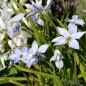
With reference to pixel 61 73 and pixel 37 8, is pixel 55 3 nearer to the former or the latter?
pixel 61 73

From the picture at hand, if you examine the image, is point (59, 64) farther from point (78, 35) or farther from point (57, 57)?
point (78, 35)

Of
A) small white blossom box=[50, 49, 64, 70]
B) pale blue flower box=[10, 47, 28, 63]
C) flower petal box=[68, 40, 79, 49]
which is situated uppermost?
flower petal box=[68, 40, 79, 49]

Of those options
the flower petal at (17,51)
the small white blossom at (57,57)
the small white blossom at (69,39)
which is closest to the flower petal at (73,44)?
the small white blossom at (69,39)

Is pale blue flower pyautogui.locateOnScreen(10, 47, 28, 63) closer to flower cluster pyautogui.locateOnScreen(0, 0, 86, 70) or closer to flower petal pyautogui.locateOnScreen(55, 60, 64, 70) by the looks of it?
flower cluster pyautogui.locateOnScreen(0, 0, 86, 70)

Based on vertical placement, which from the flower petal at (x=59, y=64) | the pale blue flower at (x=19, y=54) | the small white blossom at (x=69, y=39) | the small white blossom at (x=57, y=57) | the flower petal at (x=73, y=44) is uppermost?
the small white blossom at (x=69, y=39)

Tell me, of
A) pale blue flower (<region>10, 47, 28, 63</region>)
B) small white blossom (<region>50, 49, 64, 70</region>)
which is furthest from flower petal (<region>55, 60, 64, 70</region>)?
pale blue flower (<region>10, 47, 28, 63</region>)

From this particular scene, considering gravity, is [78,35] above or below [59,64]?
above

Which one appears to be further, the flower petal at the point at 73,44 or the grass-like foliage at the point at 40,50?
the grass-like foliage at the point at 40,50

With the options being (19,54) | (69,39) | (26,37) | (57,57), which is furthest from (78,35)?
(26,37)

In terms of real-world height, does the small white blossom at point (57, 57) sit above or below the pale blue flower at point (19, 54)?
below

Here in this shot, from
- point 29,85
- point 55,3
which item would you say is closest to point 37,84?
point 29,85

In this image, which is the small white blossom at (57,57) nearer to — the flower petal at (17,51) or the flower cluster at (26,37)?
the flower cluster at (26,37)
